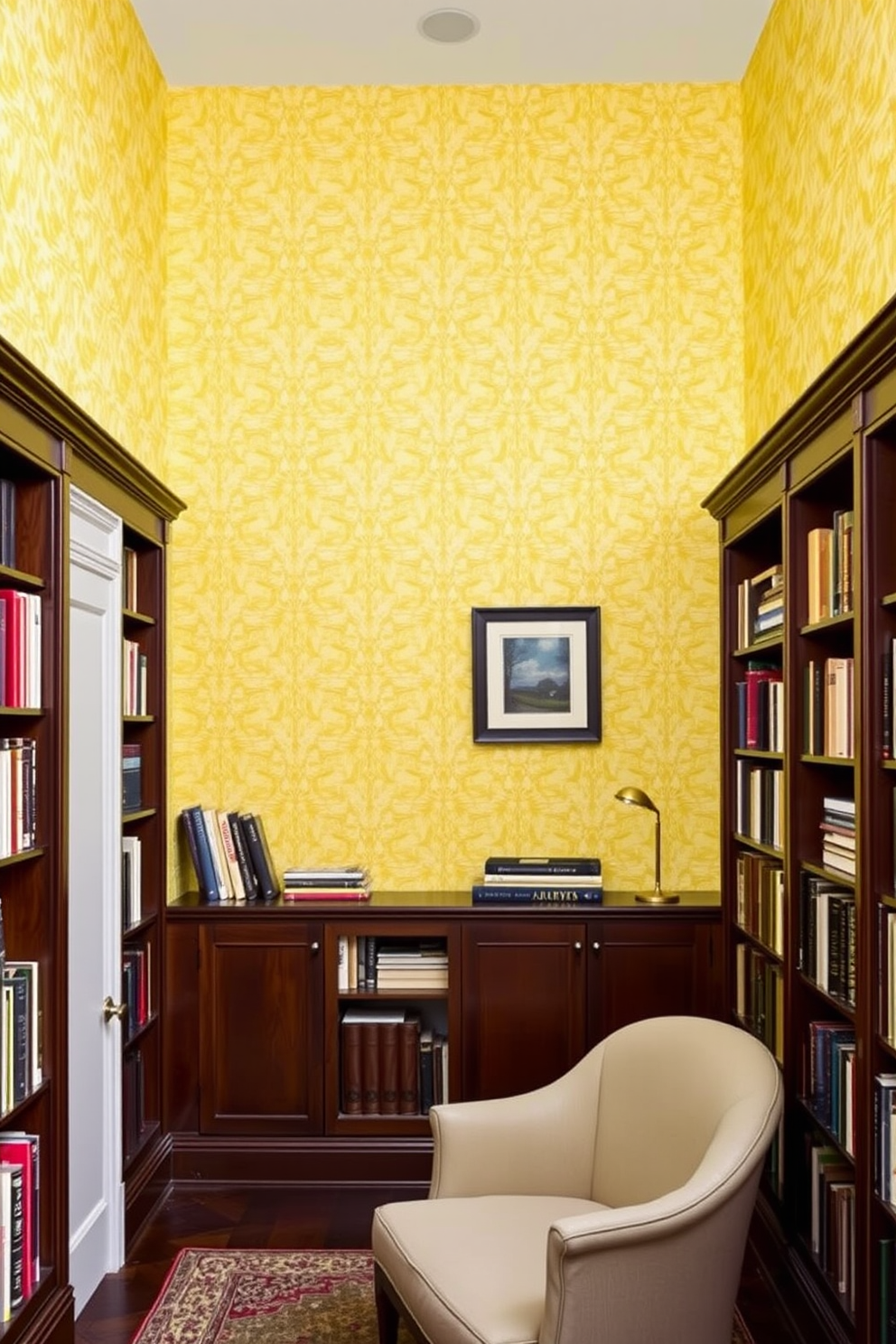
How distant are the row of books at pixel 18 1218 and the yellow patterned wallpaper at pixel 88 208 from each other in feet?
6.05

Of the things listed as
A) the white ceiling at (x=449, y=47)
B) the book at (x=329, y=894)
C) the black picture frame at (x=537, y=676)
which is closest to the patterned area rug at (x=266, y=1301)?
the book at (x=329, y=894)

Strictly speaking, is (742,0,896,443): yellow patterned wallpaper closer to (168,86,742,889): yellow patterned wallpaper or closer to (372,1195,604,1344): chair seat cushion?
(168,86,742,889): yellow patterned wallpaper

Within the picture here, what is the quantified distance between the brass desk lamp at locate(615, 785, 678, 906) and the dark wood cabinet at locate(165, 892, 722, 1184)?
0.23 ft

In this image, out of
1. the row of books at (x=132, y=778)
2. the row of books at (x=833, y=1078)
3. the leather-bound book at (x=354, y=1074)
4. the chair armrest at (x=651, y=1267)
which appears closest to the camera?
the chair armrest at (x=651, y=1267)

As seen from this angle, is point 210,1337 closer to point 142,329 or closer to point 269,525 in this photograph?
point 269,525

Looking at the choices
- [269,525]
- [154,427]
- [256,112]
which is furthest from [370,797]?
[256,112]

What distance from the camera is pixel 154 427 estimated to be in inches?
165

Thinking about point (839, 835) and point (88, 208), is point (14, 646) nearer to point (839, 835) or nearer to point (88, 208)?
point (88, 208)

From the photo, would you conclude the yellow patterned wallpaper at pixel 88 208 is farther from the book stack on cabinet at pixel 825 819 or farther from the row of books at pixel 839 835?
the row of books at pixel 839 835

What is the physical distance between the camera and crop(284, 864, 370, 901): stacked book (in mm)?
4074

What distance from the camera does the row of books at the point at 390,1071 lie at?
3.99 m

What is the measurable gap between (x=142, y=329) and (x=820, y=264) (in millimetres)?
2200

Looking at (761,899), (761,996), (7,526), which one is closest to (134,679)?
(7,526)

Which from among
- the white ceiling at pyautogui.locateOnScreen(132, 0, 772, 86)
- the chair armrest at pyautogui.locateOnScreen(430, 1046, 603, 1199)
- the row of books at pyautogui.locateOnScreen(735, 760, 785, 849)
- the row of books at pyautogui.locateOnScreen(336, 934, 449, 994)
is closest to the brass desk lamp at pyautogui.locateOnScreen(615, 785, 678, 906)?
A: the row of books at pyautogui.locateOnScreen(735, 760, 785, 849)
